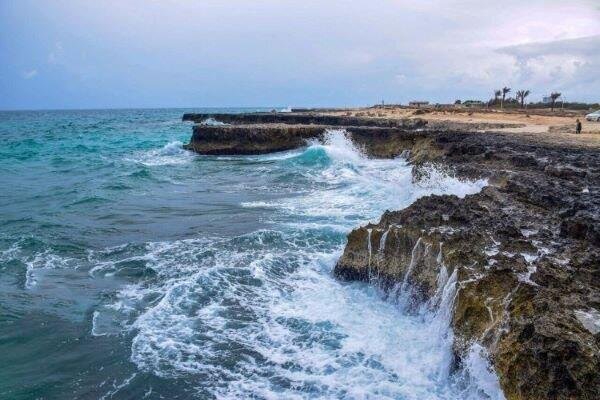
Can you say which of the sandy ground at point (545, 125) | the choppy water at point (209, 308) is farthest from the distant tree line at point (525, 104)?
the choppy water at point (209, 308)

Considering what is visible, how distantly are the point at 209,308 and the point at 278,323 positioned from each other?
1314 millimetres

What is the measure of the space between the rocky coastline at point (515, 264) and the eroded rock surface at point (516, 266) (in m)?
0.01

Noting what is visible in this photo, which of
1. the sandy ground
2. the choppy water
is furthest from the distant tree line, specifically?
the choppy water

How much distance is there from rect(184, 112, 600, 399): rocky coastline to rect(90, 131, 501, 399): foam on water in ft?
1.00

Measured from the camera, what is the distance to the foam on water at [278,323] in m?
5.78

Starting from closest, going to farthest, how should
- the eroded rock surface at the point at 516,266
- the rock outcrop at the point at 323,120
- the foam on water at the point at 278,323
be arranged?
the eroded rock surface at the point at 516,266 → the foam on water at the point at 278,323 → the rock outcrop at the point at 323,120

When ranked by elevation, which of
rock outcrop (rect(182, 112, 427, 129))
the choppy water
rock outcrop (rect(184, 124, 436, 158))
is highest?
rock outcrop (rect(182, 112, 427, 129))

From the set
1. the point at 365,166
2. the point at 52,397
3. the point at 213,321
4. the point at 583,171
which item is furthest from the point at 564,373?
the point at 365,166

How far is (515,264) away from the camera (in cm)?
609

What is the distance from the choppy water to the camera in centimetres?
591

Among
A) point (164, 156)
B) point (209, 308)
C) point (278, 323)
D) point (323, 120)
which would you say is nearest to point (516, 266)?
point (278, 323)

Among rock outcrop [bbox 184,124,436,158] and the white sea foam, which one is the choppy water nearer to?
the white sea foam

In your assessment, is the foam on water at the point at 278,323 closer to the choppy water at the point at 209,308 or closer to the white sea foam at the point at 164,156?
the choppy water at the point at 209,308

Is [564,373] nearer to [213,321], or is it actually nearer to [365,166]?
[213,321]
